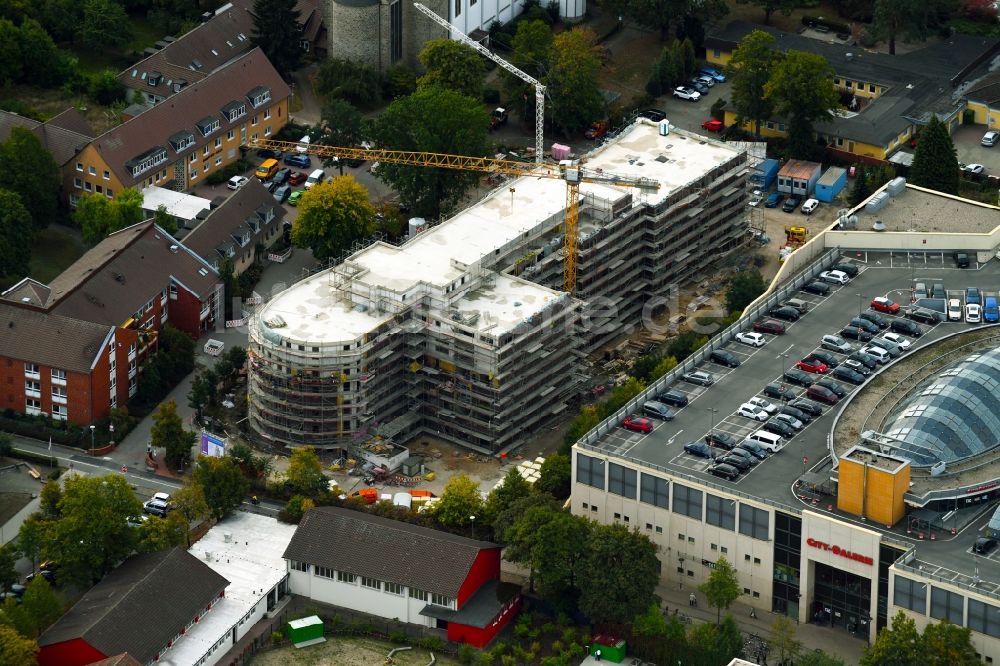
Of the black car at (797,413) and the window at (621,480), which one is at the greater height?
the black car at (797,413)

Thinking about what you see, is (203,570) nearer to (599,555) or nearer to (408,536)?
(408,536)

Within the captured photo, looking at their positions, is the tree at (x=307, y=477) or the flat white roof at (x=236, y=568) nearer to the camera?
the flat white roof at (x=236, y=568)

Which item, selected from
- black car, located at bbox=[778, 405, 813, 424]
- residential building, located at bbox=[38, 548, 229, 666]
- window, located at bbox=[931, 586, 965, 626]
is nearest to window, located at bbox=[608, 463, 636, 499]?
black car, located at bbox=[778, 405, 813, 424]

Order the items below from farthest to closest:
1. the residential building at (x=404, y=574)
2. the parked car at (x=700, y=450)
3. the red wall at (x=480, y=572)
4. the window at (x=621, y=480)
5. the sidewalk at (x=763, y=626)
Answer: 1. the parked car at (x=700, y=450)
2. the window at (x=621, y=480)
3. the red wall at (x=480, y=572)
4. the residential building at (x=404, y=574)
5. the sidewalk at (x=763, y=626)

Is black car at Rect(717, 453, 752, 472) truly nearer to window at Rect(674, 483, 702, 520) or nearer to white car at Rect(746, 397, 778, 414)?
window at Rect(674, 483, 702, 520)

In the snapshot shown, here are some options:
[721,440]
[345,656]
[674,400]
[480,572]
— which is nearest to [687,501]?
[721,440]

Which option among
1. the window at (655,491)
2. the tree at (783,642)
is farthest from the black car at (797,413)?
the tree at (783,642)

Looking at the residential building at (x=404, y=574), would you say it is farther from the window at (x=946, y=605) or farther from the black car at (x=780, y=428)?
the window at (x=946, y=605)
